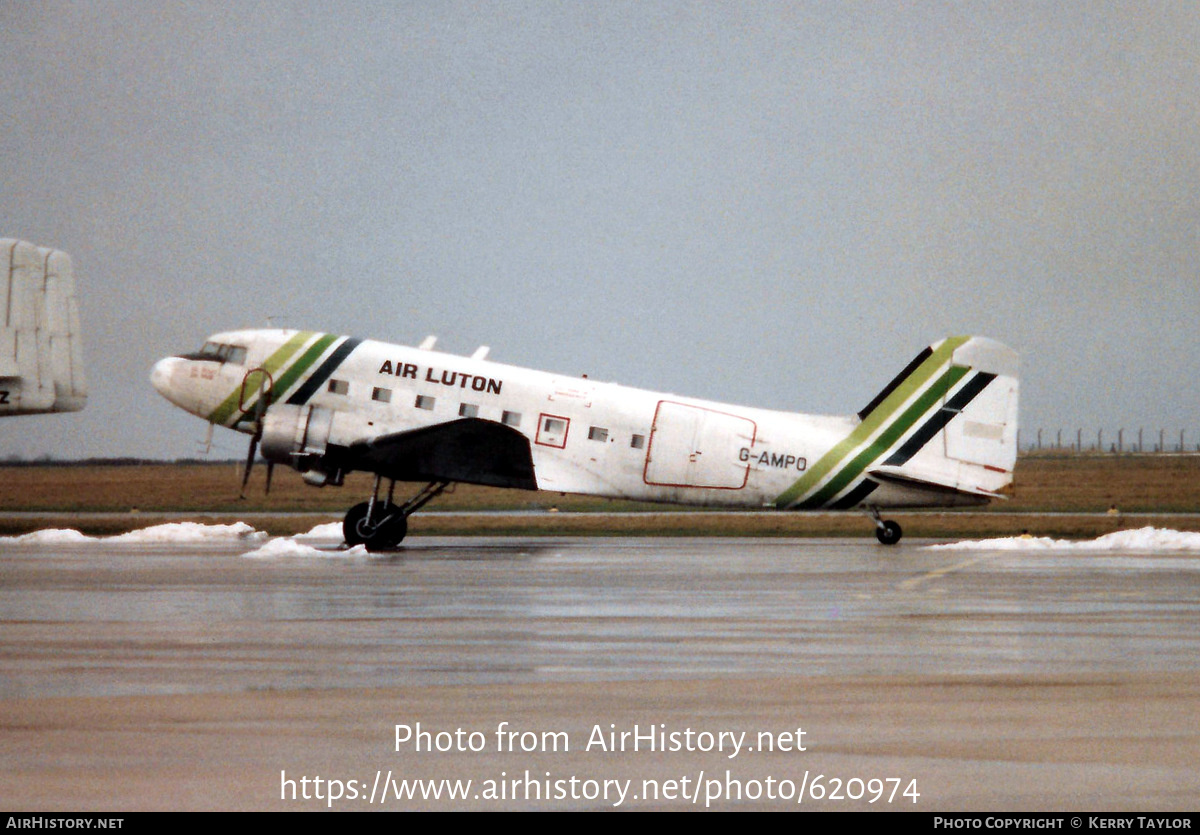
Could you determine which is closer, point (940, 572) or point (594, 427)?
point (940, 572)

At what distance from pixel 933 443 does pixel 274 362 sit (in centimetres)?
1489

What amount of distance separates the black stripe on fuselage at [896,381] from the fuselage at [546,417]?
1033mm

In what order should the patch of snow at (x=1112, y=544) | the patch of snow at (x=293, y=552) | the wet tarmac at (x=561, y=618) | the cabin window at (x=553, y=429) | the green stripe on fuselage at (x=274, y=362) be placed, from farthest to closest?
1. the patch of snow at (x=1112, y=544)
2. the cabin window at (x=553, y=429)
3. the green stripe on fuselage at (x=274, y=362)
4. the patch of snow at (x=293, y=552)
5. the wet tarmac at (x=561, y=618)

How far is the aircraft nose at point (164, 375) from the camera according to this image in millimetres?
31906

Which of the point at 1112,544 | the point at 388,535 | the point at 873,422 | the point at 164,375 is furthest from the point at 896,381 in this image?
the point at 164,375

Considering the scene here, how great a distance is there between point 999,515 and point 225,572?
28987mm

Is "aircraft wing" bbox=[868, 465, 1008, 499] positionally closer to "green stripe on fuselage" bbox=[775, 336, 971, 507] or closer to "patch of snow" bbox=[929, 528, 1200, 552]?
"green stripe on fuselage" bbox=[775, 336, 971, 507]

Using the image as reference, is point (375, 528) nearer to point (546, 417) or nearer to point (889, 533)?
point (546, 417)

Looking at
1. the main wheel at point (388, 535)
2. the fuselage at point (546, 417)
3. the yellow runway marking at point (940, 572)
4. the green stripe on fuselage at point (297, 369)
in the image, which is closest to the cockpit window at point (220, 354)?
the fuselage at point (546, 417)

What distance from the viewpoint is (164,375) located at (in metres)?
32.0

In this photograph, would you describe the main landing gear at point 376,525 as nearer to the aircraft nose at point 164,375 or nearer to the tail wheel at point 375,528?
the tail wheel at point 375,528

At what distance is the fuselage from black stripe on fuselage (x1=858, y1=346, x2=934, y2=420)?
3.39 feet

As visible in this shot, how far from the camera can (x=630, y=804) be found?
744 cm
